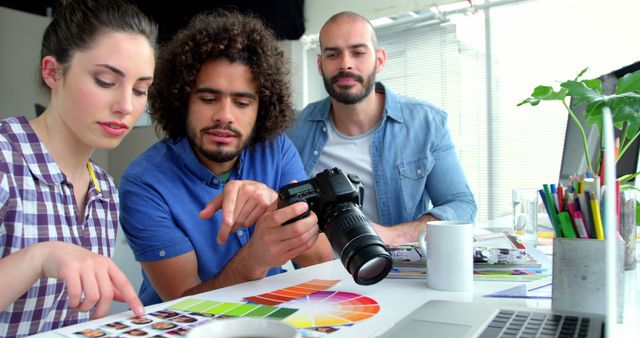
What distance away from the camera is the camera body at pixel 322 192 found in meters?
0.83

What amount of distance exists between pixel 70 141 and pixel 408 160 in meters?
1.21

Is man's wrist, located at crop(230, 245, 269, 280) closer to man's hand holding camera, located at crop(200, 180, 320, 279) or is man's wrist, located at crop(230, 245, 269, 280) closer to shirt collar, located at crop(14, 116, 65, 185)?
man's hand holding camera, located at crop(200, 180, 320, 279)

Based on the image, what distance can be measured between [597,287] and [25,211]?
33.6 inches

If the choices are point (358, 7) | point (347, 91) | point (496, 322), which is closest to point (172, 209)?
point (496, 322)

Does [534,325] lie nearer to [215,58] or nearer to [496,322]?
[496,322]

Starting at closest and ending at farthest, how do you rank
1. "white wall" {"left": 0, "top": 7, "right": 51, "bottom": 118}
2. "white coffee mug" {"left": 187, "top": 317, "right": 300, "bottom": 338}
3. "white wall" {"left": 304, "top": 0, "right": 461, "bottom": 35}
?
1. "white coffee mug" {"left": 187, "top": 317, "right": 300, "bottom": 338}
2. "white wall" {"left": 304, "top": 0, "right": 461, "bottom": 35}
3. "white wall" {"left": 0, "top": 7, "right": 51, "bottom": 118}

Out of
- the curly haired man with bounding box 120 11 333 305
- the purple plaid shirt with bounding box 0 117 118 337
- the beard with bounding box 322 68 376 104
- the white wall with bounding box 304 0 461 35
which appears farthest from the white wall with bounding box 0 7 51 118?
the purple plaid shirt with bounding box 0 117 118 337

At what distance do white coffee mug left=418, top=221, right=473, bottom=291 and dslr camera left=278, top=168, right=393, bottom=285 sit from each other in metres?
0.10

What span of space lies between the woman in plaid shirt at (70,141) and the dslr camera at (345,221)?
0.36m

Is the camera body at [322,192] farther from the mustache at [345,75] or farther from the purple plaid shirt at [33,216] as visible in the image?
the mustache at [345,75]

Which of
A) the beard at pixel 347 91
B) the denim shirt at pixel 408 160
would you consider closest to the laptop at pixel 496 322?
the denim shirt at pixel 408 160

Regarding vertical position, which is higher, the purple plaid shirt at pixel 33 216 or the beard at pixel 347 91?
the beard at pixel 347 91

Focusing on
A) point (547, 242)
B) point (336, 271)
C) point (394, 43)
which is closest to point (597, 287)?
point (336, 271)

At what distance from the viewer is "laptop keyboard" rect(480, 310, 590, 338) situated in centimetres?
57
